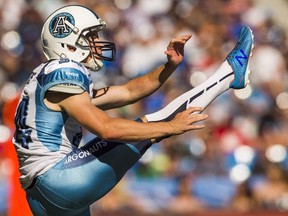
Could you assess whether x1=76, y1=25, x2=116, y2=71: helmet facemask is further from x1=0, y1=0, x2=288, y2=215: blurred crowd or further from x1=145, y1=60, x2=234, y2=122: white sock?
x1=0, y1=0, x2=288, y2=215: blurred crowd

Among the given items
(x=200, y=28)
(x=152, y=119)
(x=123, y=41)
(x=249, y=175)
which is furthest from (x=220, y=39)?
(x=152, y=119)

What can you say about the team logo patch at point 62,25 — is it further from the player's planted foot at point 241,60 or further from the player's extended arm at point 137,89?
the player's planted foot at point 241,60

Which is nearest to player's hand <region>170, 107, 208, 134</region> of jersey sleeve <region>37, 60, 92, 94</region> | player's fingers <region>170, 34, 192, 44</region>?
jersey sleeve <region>37, 60, 92, 94</region>

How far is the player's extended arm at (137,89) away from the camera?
5508 millimetres

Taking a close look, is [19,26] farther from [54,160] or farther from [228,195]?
[54,160]

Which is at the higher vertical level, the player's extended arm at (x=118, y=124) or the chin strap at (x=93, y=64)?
the chin strap at (x=93, y=64)

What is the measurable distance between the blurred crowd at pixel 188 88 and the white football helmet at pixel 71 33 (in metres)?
2.48

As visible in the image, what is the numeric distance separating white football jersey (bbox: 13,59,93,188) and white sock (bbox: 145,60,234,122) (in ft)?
1.56

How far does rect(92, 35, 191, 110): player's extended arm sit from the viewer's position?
5508 millimetres

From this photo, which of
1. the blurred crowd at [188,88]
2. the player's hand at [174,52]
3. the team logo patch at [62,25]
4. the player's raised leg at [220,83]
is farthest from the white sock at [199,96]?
the blurred crowd at [188,88]

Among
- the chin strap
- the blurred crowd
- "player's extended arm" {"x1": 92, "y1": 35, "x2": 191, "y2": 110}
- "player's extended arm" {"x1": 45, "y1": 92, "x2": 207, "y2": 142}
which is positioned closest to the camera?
"player's extended arm" {"x1": 45, "y1": 92, "x2": 207, "y2": 142}

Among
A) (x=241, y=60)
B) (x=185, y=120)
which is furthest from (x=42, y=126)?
(x=241, y=60)

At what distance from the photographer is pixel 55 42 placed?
5102 mm

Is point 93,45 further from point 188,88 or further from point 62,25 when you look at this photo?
point 188,88
